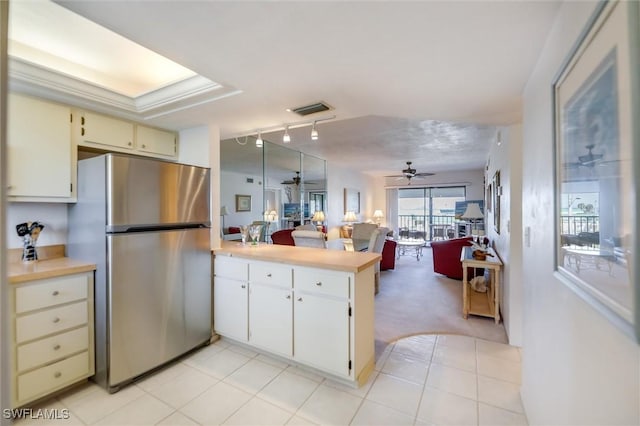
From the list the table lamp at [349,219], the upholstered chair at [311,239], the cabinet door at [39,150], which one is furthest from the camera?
the table lamp at [349,219]

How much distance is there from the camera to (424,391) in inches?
79.4

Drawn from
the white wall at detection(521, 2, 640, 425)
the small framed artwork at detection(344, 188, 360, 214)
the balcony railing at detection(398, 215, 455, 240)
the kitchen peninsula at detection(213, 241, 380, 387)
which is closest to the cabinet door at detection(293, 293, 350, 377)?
the kitchen peninsula at detection(213, 241, 380, 387)

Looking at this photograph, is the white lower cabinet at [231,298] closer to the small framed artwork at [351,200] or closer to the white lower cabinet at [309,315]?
the white lower cabinet at [309,315]

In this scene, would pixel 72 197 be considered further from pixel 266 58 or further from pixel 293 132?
pixel 293 132

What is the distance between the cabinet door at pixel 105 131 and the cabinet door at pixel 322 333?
2081 millimetres

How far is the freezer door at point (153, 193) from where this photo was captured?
6.59 ft

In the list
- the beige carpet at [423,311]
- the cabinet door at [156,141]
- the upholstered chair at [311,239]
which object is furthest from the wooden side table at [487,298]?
the cabinet door at [156,141]

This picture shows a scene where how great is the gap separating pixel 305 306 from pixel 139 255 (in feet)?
4.37

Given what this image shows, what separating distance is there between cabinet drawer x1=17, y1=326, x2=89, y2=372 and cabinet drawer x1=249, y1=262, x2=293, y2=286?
4.12 feet

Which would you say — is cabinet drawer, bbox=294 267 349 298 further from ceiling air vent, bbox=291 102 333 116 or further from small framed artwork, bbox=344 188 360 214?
small framed artwork, bbox=344 188 360 214

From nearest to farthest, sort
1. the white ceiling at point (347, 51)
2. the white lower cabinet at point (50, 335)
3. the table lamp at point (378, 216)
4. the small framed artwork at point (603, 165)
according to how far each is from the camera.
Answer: the small framed artwork at point (603, 165) < the white ceiling at point (347, 51) < the white lower cabinet at point (50, 335) < the table lamp at point (378, 216)

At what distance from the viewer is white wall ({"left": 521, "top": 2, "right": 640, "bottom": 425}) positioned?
2.50 feet

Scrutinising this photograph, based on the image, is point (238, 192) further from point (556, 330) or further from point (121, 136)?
point (556, 330)

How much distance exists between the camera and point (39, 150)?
2.04m
